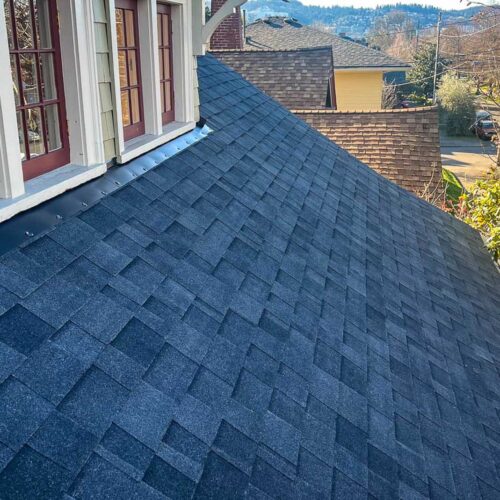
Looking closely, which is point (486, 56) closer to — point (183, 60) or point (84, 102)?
point (183, 60)

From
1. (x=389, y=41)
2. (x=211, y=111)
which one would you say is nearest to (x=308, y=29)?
(x=211, y=111)

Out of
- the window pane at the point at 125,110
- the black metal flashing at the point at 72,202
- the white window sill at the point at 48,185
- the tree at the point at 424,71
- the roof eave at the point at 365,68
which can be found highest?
the window pane at the point at 125,110

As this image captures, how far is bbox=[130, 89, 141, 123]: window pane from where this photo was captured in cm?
457

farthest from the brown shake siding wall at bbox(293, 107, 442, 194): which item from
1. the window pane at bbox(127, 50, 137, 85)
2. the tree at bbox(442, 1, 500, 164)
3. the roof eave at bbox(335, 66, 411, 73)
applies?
the roof eave at bbox(335, 66, 411, 73)

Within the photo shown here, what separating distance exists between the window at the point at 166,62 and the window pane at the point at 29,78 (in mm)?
1881

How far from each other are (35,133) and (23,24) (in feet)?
1.83

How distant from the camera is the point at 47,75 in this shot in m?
3.41

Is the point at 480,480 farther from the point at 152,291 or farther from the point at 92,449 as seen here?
the point at 92,449

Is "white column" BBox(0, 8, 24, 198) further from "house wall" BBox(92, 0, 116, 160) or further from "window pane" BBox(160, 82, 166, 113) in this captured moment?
"window pane" BBox(160, 82, 166, 113)

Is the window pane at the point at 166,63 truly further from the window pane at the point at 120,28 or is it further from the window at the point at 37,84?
the window at the point at 37,84

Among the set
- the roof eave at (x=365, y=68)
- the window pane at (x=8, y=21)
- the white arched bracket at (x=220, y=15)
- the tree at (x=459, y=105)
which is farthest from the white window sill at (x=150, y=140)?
the tree at (x=459, y=105)

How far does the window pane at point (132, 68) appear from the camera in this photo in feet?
14.7

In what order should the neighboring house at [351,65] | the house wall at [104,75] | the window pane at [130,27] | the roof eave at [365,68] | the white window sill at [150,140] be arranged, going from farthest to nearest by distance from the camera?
the neighboring house at [351,65], the roof eave at [365,68], the window pane at [130,27], the white window sill at [150,140], the house wall at [104,75]

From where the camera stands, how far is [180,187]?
14.1 ft
